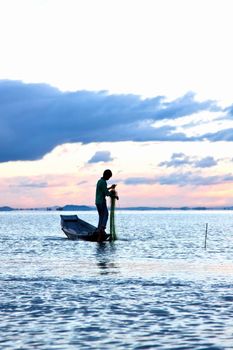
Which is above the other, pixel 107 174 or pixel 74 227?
pixel 107 174

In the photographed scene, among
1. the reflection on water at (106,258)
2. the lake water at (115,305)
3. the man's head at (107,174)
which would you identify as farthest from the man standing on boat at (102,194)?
the lake water at (115,305)

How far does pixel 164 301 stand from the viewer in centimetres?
1484

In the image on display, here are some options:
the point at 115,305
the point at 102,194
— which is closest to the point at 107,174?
the point at 102,194

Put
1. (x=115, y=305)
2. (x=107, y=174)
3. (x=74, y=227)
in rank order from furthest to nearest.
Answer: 1. (x=74, y=227)
2. (x=107, y=174)
3. (x=115, y=305)

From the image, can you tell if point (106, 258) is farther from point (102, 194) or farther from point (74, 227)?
point (74, 227)

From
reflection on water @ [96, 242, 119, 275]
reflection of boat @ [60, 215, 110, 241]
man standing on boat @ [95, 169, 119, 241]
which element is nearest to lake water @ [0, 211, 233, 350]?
reflection on water @ [96, 242, 119, 275]

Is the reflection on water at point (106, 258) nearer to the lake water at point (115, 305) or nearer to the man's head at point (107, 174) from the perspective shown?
the lake water at point (115, 305)

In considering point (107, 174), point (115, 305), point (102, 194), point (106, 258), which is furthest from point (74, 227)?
point (115, 305)

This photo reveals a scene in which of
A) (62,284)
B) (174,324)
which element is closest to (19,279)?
(62,284)

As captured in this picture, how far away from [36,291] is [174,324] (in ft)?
17.2

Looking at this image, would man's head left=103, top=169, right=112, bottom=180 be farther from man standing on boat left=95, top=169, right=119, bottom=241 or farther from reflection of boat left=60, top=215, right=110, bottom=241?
reflection of boat left=60, top=215, right=110, bottom=241

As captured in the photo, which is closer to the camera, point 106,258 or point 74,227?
point 106,258

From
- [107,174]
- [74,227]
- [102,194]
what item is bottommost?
[74,227]

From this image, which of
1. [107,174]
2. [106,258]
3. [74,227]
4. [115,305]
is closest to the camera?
[115,305]
